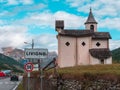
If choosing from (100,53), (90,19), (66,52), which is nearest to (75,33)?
(66,52)

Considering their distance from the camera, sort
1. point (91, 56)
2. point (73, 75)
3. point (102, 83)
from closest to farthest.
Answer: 1. point (102, 83)
2. point (73, 75)
3. point (91, 56)

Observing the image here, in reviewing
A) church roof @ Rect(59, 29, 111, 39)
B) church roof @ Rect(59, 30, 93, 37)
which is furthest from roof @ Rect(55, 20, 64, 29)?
church roof @ Rect(59, 30, 93, 37)

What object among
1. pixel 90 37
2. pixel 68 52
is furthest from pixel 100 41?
pixel 68 52

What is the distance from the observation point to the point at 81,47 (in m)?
64.4

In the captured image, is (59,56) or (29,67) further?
(59,56)

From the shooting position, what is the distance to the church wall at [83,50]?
208ft

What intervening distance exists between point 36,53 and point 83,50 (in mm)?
42516

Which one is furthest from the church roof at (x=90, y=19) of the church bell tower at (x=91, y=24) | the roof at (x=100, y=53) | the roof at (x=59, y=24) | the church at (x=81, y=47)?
the roof at (x=100, y=53)

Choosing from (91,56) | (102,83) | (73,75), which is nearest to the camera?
(102,83)

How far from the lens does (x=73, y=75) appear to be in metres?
22.2

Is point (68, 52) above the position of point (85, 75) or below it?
above

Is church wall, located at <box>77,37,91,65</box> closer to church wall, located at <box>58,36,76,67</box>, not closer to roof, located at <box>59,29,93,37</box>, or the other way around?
roof, located at <box>59,29,93,37</box>

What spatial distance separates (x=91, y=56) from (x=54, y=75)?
39546 millimetres

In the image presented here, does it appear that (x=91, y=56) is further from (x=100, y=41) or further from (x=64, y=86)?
(x=64, y=86)
